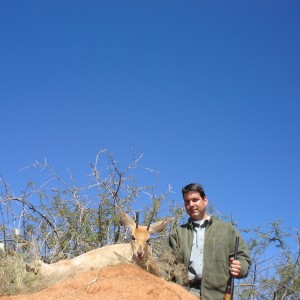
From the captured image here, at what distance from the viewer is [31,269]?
23.1 feet

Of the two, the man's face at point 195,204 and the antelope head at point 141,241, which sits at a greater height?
the man's face at point 195,204

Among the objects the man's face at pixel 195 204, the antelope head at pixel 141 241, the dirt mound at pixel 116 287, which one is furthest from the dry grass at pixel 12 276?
the man's face at pixel 195 204

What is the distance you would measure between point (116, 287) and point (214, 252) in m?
1.62

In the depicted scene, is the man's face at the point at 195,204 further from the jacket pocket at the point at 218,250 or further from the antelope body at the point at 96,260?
the antelope body at the point at 96,260

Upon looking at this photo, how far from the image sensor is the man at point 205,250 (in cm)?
609

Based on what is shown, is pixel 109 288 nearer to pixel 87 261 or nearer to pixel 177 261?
pixel 177 261

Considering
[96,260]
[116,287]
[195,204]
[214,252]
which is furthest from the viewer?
[96,260]

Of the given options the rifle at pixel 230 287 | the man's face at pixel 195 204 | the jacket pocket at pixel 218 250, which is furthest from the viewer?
the man's face at pixel 195 204

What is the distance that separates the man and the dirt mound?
0.62m

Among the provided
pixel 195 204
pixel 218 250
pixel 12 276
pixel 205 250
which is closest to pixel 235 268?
pixel 218 250

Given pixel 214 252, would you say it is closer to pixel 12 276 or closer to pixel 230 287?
pixel 230 287

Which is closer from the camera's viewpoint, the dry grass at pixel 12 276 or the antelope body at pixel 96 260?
the dry grass at pixel 12 276

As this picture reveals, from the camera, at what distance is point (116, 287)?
5.18 meters

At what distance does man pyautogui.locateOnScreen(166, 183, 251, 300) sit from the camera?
20.0 ft
